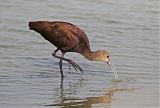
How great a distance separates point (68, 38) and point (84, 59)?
3.75ft

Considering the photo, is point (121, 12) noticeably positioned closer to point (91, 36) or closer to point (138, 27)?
point (138, 27)

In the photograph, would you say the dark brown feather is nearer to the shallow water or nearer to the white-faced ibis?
the white-faced ibis

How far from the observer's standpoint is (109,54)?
38.8 ft

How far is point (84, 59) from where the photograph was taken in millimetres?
12516

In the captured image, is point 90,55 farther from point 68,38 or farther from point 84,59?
point 84,59

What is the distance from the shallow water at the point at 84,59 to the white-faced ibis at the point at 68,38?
10.0 inches

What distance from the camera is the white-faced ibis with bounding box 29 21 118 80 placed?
451 inches

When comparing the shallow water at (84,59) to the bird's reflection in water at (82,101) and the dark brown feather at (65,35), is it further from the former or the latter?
the dark brown feather at (65,35)

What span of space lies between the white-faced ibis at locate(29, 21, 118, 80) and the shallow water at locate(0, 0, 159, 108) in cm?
26

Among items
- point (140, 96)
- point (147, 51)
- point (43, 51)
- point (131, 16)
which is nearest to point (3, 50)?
point (43, 51)

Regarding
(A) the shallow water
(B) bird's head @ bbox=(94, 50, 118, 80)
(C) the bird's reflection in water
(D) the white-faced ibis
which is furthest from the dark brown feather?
(C) the bird's reflection in water

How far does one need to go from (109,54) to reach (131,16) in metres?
4.26

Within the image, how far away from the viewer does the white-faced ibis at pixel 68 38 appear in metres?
11.5

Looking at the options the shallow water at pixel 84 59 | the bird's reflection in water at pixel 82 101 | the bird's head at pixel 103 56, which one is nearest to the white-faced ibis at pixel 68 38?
the bird's head at pixel 103 56
